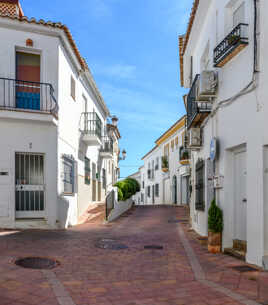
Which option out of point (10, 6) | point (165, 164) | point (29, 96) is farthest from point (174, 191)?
point (10, 6)

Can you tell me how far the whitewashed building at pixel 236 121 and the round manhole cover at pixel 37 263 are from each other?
12.0 ft

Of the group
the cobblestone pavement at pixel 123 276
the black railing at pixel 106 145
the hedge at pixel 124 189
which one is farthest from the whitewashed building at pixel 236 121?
the black railing at pixel 106 145

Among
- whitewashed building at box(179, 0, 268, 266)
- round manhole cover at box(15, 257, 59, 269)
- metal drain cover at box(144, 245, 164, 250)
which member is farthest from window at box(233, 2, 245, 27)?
round manhole cover at box(15, 257, 59, 269)

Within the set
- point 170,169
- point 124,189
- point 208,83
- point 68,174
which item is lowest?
point 124,189

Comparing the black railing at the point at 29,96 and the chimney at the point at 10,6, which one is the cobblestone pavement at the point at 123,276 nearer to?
the black railing at the point at 29,96

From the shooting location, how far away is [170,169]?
28.5 meters

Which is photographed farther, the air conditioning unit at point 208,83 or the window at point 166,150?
the window at point 166,150

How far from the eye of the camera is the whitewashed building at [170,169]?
24.3 m

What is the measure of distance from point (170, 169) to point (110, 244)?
2056 centimetres

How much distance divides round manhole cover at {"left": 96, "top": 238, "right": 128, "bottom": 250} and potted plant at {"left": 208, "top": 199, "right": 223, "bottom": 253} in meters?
2.07

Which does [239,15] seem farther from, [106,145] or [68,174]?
[106,145]

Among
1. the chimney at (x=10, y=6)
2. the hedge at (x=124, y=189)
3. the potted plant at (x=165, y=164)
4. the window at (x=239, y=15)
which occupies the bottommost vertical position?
the hedge at (x=124, y=189)

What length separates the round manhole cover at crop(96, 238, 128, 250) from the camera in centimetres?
791

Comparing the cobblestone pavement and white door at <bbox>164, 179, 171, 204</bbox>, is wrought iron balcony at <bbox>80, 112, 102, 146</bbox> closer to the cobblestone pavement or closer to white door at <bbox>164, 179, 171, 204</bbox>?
the cobblestone pavement
